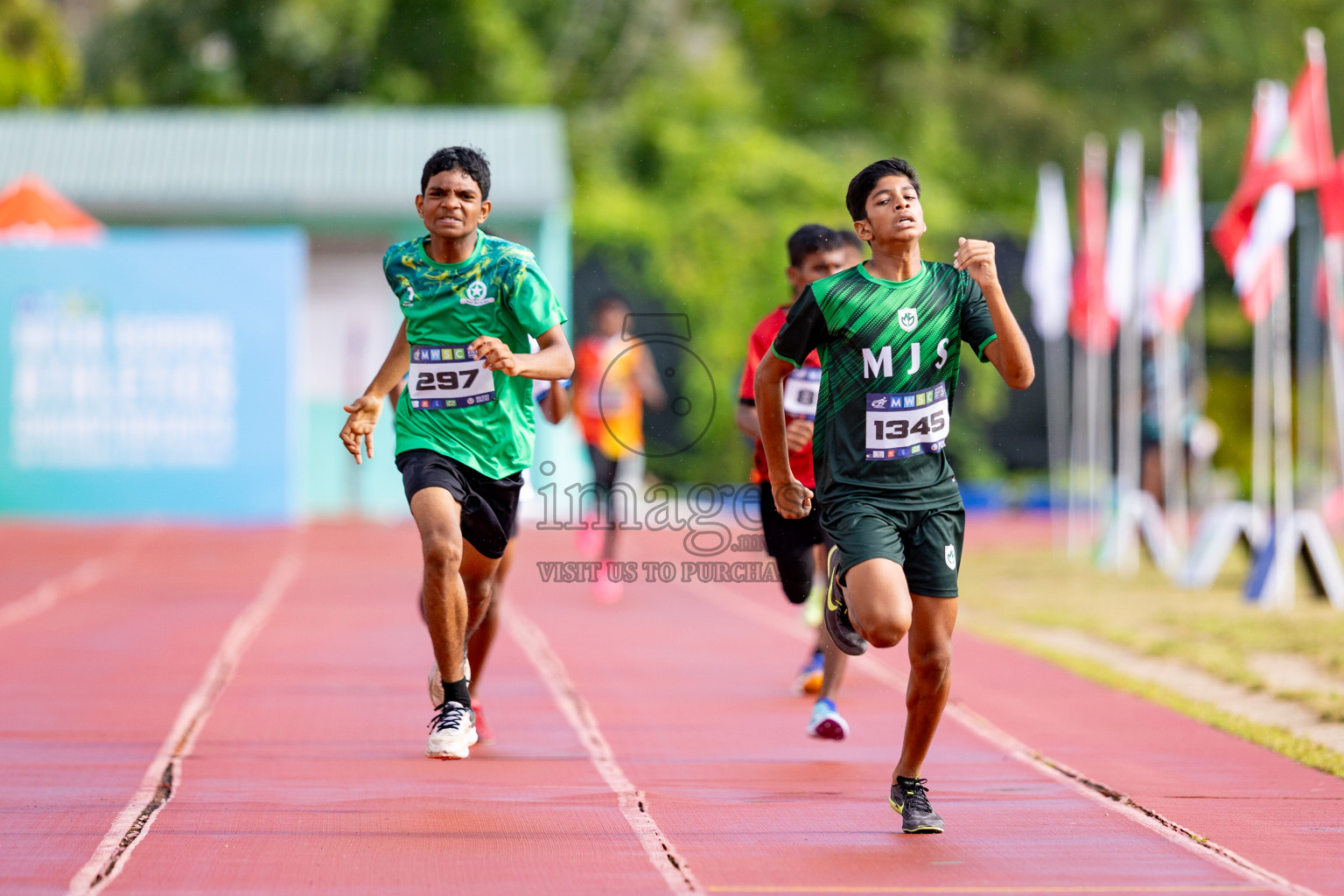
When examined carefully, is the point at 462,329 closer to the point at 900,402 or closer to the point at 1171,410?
the point at 900,402

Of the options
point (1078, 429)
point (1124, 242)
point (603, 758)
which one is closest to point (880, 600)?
point (603, 758)

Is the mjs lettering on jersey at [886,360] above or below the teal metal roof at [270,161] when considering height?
below

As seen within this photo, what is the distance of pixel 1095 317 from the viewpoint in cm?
1720

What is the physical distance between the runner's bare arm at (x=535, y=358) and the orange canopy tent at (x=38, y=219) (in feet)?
54.4

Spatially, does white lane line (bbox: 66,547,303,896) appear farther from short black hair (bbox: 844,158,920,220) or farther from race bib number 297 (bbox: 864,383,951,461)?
short black hair (bbox: 844,158,920,220)

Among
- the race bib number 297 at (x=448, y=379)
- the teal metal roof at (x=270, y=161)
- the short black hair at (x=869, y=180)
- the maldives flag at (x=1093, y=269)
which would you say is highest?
the teal metal roof at (x=270, y=161)

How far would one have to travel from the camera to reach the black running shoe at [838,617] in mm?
5457

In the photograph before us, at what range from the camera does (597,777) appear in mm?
6391

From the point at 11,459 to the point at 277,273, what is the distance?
3690 mm

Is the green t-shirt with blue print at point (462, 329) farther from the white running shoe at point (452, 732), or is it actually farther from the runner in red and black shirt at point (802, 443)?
the runner in red and black shirt at point (802, 443)

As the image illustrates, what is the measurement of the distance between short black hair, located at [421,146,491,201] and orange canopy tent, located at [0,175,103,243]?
16297 millimetres

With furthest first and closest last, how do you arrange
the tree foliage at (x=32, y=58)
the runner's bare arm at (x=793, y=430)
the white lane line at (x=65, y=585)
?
the tree foliage at (x=32, y=58), the white lane line at (x=65, y=585), the runner's bare arm at (x=793, y=430)

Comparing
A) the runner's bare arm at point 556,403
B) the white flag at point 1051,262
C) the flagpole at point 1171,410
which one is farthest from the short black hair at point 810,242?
the white flag at point 1051,262

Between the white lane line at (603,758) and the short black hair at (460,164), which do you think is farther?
the short black hair at (460,164)
